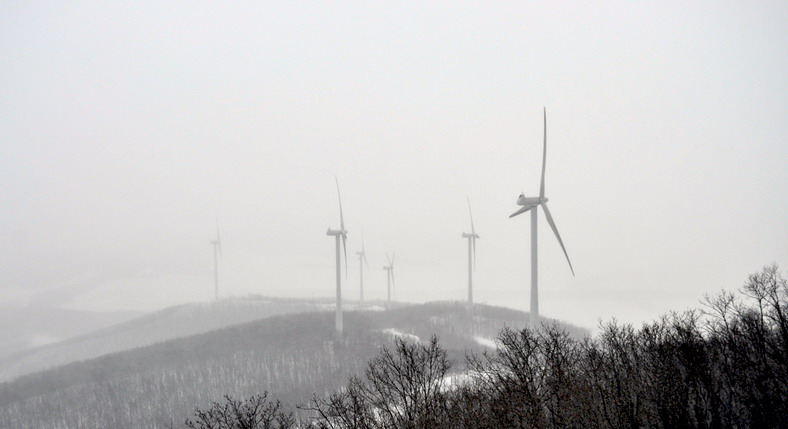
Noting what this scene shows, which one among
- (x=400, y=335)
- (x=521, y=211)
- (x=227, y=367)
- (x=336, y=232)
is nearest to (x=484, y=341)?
(x=400, y=335)

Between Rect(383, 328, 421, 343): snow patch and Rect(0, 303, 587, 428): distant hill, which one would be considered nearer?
Rect(0, 303, 587, 428): distant hill

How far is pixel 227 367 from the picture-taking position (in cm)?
12644

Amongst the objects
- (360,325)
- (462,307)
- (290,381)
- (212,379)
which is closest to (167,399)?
(212,379)

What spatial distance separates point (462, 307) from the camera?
521 ft

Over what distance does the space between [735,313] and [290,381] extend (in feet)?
282

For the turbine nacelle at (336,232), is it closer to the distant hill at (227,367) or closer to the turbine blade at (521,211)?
the distant hill at (227,367)

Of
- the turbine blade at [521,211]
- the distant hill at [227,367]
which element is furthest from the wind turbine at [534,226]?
the distant hill at [227,367]

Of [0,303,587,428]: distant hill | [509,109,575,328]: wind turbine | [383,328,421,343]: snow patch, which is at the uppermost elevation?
[509,109,575,328]: wind turbine

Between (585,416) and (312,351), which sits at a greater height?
(585,416)

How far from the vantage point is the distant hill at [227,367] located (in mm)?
110750

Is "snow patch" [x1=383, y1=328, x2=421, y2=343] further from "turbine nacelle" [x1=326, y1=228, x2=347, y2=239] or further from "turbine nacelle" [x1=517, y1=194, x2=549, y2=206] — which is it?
"turbine nacelle" [x1=517, y1=194, x2=549, y2=206]

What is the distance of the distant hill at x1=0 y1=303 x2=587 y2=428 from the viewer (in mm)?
110750

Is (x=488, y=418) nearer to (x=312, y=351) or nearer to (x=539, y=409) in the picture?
(x=539, y=409)

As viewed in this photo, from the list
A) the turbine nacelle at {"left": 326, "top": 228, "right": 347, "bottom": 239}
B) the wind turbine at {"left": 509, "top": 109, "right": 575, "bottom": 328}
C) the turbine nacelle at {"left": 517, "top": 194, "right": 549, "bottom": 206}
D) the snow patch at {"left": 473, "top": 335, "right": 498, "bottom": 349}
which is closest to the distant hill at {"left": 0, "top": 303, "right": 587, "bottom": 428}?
the snow patch at {"left": 473, "top": 335, "right": 498, "bottom": 349}
